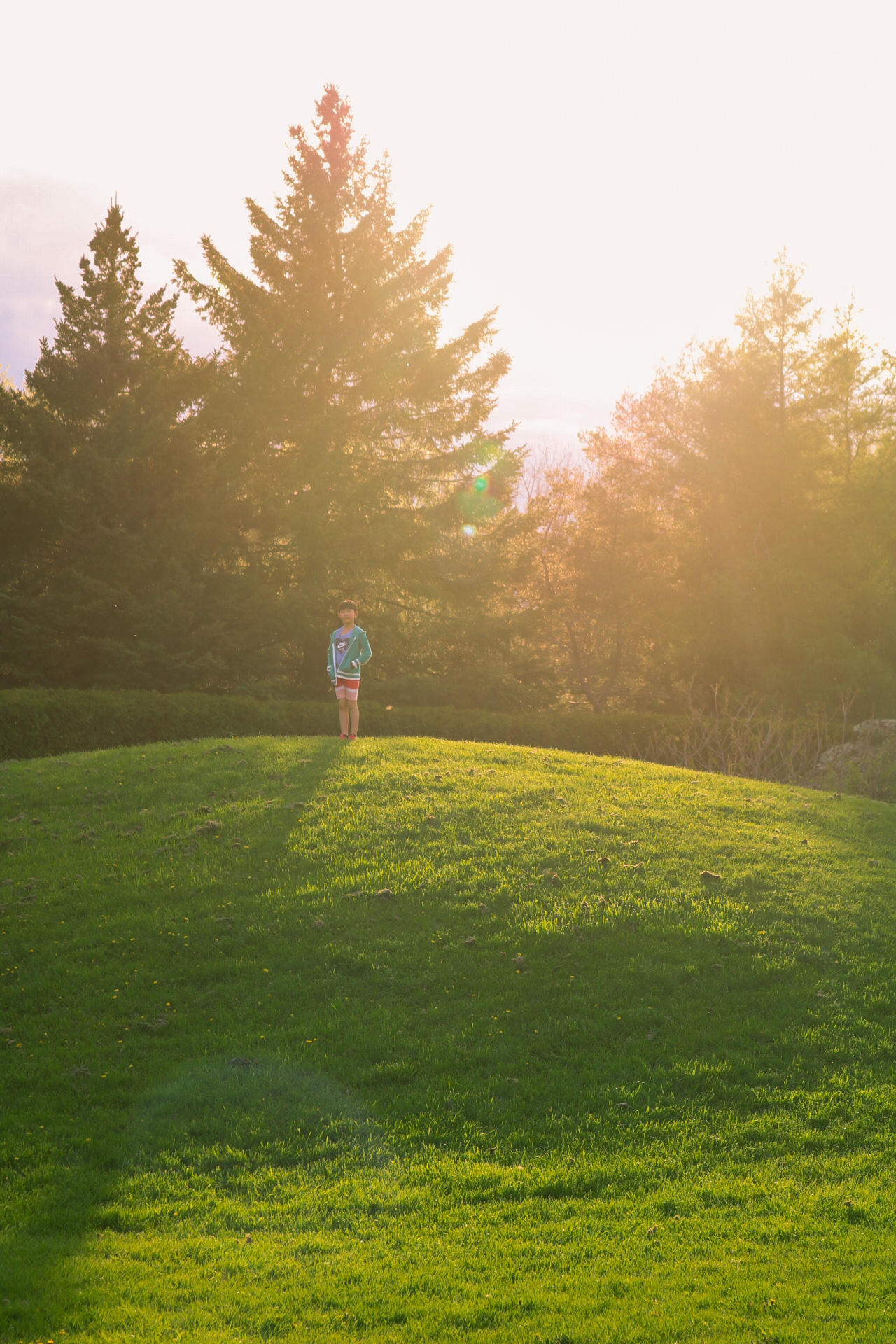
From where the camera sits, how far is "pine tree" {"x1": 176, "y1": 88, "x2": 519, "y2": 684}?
24000 mm

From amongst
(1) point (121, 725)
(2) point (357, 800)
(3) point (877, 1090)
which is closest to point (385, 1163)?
(3) point (877, 1090)

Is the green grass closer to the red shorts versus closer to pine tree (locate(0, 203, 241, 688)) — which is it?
the red shorts

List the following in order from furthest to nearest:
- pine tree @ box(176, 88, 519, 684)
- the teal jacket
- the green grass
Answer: pine tree @ box(176, 88, 519, 684) → the teal jacket → the green grass

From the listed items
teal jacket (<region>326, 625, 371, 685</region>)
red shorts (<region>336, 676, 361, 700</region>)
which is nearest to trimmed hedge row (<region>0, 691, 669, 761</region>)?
red shorts (<region>336, 676, 361, 700</region>)

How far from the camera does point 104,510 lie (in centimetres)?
2002

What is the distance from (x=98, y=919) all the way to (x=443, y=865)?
9.67 ft

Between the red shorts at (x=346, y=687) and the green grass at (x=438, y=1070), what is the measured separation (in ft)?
9.70

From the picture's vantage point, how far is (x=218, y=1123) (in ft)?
16.5

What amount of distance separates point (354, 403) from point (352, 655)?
1538cm

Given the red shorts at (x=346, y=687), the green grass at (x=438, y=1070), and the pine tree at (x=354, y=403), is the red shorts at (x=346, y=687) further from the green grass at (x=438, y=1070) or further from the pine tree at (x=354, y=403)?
the pine tree at (x=354, y=403)

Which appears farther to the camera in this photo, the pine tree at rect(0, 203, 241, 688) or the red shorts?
the pine tree at rect(0, 203, 241, 688)

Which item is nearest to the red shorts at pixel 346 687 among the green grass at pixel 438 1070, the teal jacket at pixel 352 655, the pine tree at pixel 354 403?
the teal jacket at pixel 352 655

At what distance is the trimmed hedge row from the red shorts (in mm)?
3016

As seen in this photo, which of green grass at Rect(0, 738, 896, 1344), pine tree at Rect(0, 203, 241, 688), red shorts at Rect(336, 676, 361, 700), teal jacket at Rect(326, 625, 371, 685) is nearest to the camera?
green grass at Rect(0, 738, 896, 1344)
